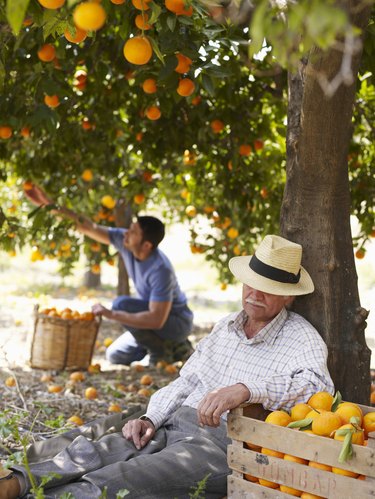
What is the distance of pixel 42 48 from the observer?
401cm

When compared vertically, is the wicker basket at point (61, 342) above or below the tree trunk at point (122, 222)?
below

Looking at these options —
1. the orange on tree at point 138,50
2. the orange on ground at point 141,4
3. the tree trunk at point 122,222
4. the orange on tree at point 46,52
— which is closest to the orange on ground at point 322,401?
the orange on tree at point 138,50

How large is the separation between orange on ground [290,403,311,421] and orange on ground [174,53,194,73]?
62.3 inches

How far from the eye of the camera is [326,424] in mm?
2525

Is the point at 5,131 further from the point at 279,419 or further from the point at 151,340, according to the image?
the point at 279,419

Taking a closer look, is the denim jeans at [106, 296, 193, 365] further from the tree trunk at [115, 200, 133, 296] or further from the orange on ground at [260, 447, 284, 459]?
the orange on ground at [260, 447, 284, 459]

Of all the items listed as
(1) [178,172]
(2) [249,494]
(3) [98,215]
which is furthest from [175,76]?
(3) [98,215]

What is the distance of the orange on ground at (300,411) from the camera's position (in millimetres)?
2725

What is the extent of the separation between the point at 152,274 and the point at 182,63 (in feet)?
8.40

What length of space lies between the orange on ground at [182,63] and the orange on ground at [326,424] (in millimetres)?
1677

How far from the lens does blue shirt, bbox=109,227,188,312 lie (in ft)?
18.6

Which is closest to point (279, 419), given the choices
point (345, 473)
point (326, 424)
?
point (326, 424)

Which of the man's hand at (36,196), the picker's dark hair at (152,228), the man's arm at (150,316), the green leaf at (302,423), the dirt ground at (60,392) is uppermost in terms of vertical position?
the man's hand at (36,196)

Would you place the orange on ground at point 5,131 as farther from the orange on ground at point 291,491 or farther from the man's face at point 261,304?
the orange on ground at point 291,491
